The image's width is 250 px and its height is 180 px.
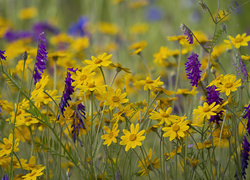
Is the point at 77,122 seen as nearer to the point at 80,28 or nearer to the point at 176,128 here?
the point at 176,128

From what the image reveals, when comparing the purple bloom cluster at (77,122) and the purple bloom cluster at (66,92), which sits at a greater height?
the purple bloom cluster at (66,92)

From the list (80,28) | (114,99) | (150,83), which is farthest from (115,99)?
(80,28)

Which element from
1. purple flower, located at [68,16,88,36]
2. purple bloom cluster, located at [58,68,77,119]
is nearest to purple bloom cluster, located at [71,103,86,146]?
purple bloom cluster, located at [58,68,77,119]

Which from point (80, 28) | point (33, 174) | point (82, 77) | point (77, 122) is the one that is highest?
point (80, 28)

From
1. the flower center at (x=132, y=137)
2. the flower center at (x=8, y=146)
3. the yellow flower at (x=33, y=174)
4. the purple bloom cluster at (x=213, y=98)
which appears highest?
the purple bloom cluster at (x=213, y=98)

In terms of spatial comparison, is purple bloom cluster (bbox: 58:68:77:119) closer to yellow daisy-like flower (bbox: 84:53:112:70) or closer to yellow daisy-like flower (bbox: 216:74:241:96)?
yellow daisy-like flower (bbox: 84:53:112:70)

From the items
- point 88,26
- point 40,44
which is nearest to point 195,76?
point 40,44

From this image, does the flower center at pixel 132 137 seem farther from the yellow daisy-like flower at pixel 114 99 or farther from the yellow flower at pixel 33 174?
the yellow flower at pixel 33 174

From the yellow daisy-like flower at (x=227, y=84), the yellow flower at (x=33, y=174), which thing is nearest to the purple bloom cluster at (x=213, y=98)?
the yellow daisy-like flower at (x=227, y=84)

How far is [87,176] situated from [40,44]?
1.09 ft

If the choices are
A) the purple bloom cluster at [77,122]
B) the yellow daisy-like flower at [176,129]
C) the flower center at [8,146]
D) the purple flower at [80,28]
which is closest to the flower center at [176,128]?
the yellow daisy-like flower at [176,129]

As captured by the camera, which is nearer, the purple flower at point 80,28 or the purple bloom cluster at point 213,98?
the purple bloom cluster at point 213,98

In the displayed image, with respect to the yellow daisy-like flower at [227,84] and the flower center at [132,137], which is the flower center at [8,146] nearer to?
the flower center at [132,137]

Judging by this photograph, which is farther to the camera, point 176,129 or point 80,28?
point 80,28
